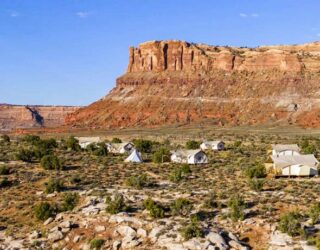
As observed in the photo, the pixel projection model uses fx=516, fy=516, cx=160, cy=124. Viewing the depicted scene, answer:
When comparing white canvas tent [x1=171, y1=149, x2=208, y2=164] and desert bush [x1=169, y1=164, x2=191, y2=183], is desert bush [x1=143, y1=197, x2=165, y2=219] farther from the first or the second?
white canvas tent [x1=171, y1=149, x2=208, y2=164]

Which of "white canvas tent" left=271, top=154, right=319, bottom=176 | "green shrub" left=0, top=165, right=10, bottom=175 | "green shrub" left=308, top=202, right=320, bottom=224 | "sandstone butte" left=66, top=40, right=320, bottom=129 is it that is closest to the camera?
"green shrub" left=308, top=202, right=320, bottom=224

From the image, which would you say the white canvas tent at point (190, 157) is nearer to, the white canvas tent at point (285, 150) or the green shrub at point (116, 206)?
the white canvas tent at point (285, 150)

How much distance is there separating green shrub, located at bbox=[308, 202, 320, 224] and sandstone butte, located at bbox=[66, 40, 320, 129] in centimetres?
9063

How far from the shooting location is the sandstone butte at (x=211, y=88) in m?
128

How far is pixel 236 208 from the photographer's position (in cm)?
2619

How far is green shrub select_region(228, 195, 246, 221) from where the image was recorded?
2569cm

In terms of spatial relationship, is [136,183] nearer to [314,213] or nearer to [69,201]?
[69,201]

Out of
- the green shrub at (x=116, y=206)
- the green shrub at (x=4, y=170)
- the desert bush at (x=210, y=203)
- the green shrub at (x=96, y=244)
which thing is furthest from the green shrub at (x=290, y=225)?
the green shrub at (x=4, y=170)

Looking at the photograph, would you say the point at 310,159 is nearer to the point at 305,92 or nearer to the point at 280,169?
the point at 280,169

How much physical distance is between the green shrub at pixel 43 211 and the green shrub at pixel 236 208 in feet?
31.3

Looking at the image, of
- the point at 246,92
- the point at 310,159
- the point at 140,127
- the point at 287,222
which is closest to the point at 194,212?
the point at 287,222

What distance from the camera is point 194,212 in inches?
1069

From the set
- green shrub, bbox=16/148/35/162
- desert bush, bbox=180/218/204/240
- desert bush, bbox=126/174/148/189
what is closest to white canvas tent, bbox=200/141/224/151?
green shrub, bbox=16/148/35/162

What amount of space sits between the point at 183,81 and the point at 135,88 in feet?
49.1
